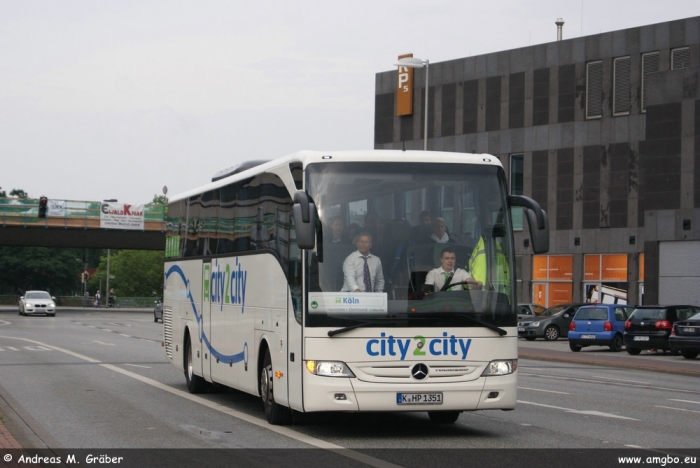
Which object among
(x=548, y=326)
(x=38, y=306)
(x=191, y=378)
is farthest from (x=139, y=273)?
(x=191, y=378)

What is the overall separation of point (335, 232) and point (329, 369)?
148 cm

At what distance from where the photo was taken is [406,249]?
41.0 ft

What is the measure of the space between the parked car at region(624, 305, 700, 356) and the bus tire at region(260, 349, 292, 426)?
878 inches

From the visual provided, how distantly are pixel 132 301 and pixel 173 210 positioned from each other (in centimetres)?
10085

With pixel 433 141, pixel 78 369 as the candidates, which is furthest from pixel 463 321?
pixel 433 141

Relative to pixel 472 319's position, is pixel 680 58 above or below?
above

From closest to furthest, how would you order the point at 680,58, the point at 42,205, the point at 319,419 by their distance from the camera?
the point at 319,419 → the point at 680,58 → the point at 42,205

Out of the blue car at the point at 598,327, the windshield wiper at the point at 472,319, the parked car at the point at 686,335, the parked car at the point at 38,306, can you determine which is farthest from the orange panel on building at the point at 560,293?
the windshield wiper at the point at 472,319

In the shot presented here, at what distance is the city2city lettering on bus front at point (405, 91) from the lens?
67375 millimetres

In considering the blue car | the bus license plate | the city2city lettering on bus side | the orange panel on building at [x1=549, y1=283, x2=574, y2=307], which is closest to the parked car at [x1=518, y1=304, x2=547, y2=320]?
the blue car

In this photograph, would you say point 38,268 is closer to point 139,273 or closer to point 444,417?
point 139,273

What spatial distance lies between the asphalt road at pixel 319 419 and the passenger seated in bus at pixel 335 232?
2.14m

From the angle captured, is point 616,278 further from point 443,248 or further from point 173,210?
point 443,248

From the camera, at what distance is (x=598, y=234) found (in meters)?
57.5
